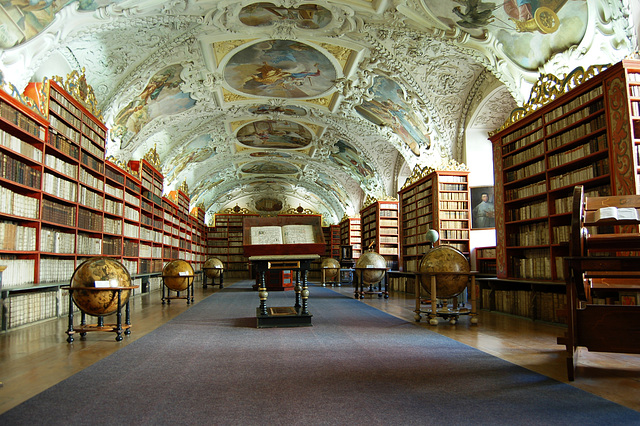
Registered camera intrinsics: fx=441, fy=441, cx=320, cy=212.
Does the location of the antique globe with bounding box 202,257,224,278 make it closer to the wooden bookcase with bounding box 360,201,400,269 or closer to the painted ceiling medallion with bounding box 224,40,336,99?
the wooden bookcase with bounding box 360,201,400,269

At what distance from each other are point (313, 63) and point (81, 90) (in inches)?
275

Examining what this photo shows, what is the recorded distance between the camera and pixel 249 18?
38.3 feet

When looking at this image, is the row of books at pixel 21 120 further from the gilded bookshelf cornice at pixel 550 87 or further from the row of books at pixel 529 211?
the row of books at pixel 529 211

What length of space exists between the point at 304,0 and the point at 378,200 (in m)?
12.5

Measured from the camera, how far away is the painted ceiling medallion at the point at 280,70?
1355 centimetres

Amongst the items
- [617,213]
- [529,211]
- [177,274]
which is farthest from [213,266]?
[617,213]

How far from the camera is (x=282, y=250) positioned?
8305 millimetres

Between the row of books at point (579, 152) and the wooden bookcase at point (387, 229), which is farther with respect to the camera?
the wooden bookcase at point (387, 229)

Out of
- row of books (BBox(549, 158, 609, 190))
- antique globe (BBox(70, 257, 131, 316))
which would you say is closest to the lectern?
antique globe (BBox(70, 257, 131, 316))

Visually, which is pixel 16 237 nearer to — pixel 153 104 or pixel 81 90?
pixel 81 90

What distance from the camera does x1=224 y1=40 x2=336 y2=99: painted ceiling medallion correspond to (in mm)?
13547

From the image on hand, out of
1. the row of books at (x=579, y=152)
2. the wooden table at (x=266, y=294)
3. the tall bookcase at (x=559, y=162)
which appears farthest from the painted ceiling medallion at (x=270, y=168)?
the row of books at (x=579, y=152)

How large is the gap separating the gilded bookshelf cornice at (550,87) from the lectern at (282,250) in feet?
16.9

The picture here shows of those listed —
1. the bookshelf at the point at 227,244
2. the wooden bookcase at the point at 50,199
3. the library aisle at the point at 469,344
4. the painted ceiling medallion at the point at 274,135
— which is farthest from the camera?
the bookshelf at the point at 227,244
